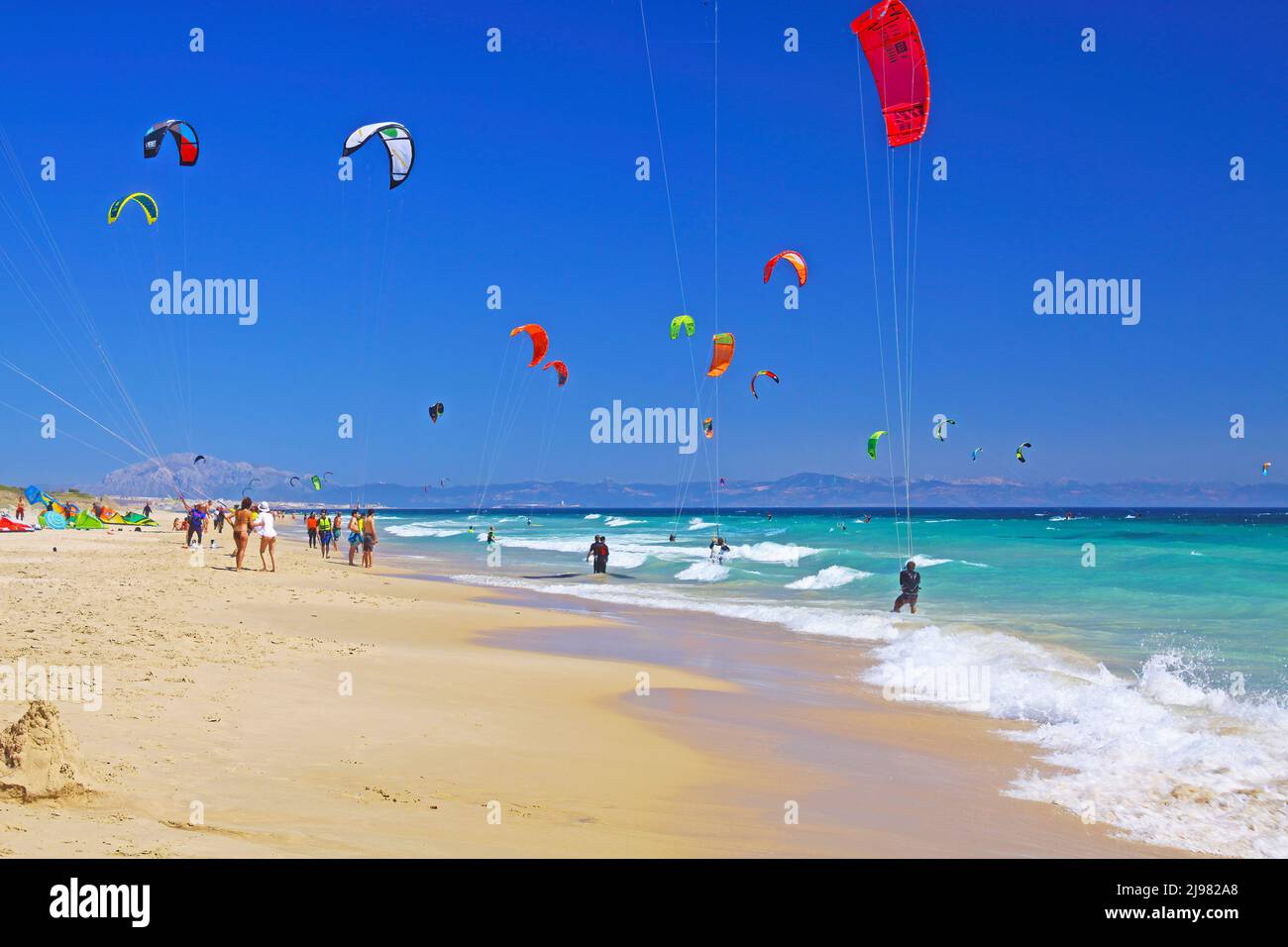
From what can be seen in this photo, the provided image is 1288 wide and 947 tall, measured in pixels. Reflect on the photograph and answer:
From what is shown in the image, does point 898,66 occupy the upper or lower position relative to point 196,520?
upper

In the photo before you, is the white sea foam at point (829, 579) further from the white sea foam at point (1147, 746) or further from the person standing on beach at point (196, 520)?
the person standing on beach at point (196, 520)

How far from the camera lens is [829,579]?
29.4 m

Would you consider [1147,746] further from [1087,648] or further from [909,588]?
[909,588]

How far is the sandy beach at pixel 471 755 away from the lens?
16.0 feet

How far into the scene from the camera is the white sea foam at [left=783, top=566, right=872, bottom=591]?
2789cm

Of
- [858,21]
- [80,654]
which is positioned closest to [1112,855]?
[80,654]

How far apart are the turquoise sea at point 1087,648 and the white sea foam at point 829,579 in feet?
0.29

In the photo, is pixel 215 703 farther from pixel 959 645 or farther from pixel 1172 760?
pixel 959 645

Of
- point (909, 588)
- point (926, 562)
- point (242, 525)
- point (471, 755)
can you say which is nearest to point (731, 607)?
point (909, 588)

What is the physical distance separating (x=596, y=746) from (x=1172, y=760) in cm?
451

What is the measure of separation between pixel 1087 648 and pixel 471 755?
11.5 m

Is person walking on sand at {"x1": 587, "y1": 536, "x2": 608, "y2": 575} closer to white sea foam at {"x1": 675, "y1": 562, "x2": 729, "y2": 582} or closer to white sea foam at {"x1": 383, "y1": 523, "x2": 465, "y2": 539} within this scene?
white sea foam at {"x1": 675, "y1": 562, "x2": 729, "y2": 582}

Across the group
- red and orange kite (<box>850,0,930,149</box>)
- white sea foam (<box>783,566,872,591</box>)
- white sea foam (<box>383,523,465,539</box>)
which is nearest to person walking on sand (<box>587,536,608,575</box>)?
white sea foam (<box>783,566,872,591</box>)
